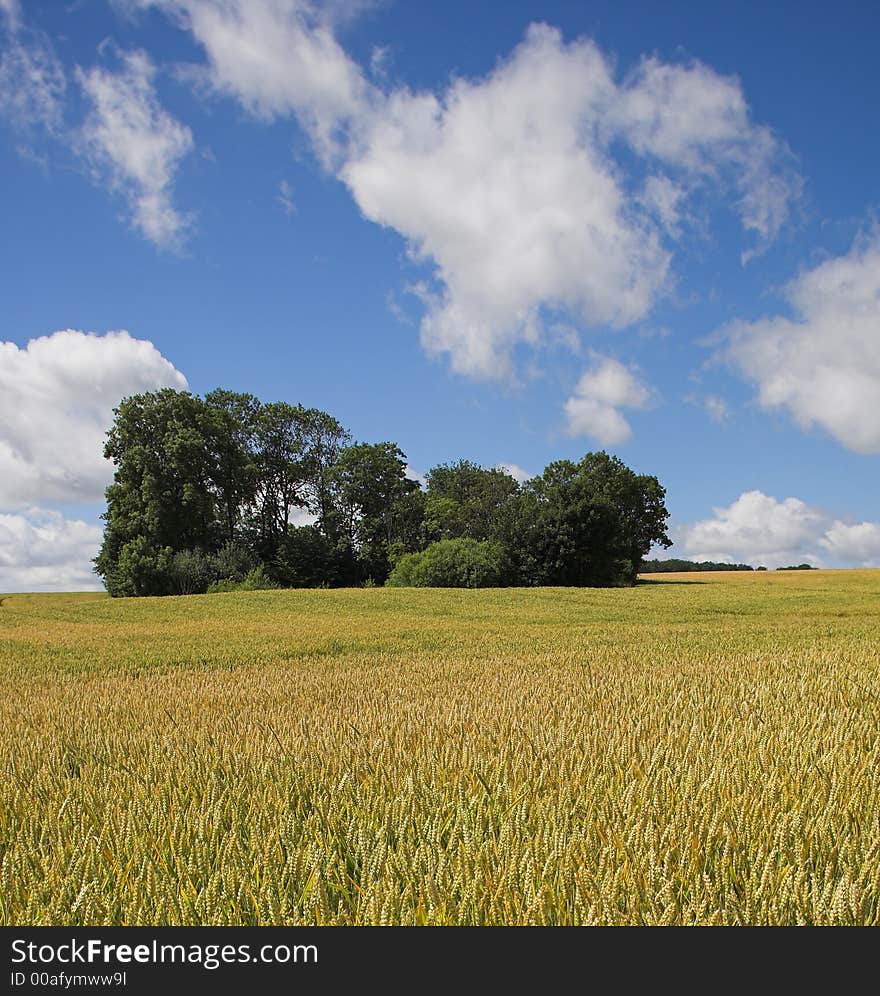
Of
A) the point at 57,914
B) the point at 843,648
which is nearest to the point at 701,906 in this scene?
the point at 57,914

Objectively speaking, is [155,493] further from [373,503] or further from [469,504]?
[469,504]

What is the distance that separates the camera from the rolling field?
196 centimetres

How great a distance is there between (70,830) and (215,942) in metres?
1.40

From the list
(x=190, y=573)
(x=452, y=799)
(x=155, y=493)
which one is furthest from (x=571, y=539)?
(x=452, y=799)

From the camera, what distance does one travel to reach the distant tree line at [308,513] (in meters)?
47.4

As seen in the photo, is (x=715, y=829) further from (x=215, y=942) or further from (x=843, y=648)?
(x=843, y=648)

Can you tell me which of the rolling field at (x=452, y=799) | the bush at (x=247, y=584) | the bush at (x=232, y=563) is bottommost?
the rolling field at (x=452, y=799)

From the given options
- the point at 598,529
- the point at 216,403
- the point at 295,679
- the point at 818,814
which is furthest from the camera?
the point at 216,403

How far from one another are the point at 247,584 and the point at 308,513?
16.3 meters

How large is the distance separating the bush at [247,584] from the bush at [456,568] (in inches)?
338

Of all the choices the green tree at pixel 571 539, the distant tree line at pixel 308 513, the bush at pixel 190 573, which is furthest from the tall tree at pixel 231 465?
the green tree at pixel 571 539

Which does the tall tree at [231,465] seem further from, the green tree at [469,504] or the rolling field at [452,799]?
the rolling field at [452,799]

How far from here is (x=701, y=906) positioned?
69.0 inches

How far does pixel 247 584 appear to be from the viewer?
4328 centimetres
